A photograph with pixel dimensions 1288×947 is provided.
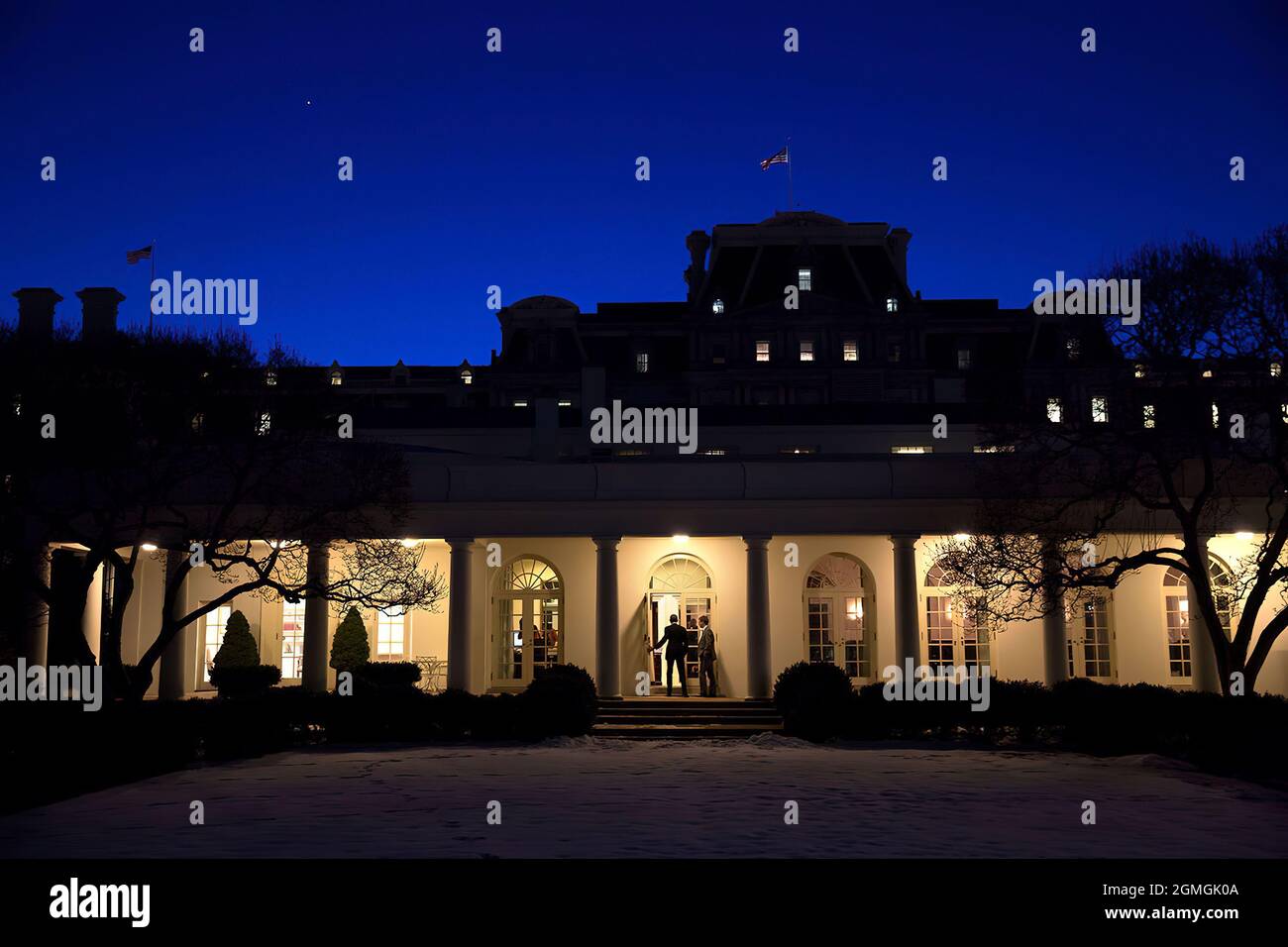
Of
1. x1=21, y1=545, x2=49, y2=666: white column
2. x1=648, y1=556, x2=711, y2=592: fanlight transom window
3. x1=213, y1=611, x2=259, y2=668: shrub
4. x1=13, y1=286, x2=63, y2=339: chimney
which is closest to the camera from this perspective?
x1=21, y1=545, x2=49, y2=666: white column

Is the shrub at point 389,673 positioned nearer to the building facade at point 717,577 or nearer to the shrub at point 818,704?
the building facade at point 717,577

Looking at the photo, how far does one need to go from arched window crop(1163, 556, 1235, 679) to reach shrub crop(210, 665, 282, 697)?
21069mm

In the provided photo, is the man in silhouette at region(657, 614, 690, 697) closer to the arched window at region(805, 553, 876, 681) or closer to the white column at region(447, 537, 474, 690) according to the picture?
the arched window at region(805, 553, 876, 681)

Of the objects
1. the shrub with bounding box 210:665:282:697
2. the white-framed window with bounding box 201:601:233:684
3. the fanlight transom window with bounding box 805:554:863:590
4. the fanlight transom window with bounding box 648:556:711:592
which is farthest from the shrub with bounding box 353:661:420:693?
the fanlight transom window with bounding box 805:554:863:590

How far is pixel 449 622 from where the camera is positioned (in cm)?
2698

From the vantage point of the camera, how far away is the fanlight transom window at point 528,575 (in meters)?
29.6

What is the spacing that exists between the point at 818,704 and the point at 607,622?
6266 millimetres

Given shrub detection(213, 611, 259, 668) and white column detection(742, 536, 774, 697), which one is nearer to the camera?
white column detection(742, 536, 774, 697)

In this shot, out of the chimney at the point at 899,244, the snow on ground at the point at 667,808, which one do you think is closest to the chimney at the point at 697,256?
the chimney at the point at 899,244

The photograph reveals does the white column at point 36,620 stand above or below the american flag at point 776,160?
below

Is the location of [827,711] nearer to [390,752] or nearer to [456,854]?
[390,752]

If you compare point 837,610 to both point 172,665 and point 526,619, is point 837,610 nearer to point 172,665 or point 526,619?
point 526,619

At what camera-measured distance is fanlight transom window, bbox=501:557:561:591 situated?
2961 centimetres

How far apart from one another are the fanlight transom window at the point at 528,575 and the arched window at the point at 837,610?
6293mm
